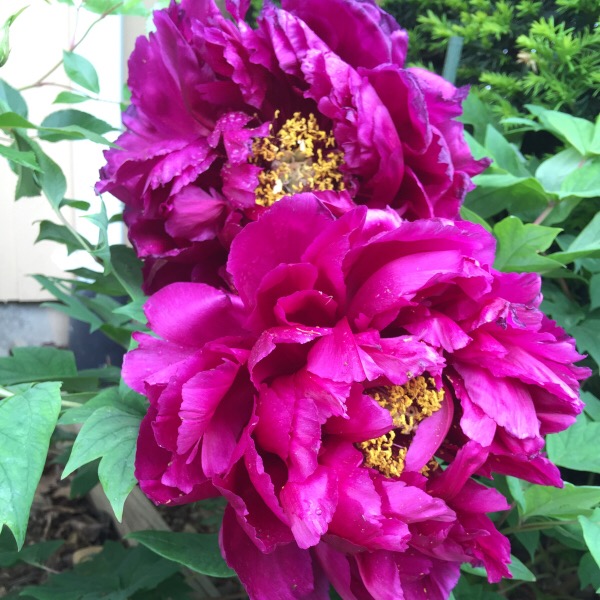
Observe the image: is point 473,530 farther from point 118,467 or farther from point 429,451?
point 118,467

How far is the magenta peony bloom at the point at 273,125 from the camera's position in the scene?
0.42m

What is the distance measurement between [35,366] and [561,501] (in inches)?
19.8

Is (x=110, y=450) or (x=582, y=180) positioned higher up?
(x=582, y=180)

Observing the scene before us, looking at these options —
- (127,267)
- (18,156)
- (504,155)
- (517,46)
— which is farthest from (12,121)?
(517,46)

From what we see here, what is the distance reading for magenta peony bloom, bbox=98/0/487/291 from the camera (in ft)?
1.38

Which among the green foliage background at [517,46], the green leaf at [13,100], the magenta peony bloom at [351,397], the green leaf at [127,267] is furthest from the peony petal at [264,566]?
the green foliage background at [517,46]

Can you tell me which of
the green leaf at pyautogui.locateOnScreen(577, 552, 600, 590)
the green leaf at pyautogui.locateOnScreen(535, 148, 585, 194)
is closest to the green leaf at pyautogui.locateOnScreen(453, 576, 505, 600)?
the green leaf at pyautogui.locateOnScreen(577, 552, 600, 590)

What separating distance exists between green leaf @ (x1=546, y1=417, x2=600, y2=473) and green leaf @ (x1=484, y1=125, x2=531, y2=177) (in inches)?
10.3

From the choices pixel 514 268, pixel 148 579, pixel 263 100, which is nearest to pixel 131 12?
pixel 263 100

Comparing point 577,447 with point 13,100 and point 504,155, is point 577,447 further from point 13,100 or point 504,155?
point 13,100

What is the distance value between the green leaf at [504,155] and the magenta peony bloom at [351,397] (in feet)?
0.96

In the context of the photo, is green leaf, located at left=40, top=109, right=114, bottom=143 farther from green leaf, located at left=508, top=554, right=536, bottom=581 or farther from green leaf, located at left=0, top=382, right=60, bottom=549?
green leaf, located at left=508, top=554, right=536, bottom=581

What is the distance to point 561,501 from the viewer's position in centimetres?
50

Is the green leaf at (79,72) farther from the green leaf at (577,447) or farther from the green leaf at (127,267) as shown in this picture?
the green leaf at (577,447)
